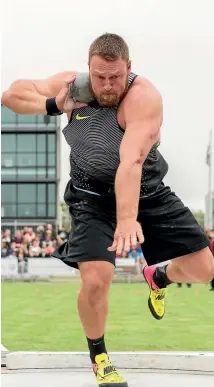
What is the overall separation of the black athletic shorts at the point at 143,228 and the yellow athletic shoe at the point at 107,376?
62 centimetres

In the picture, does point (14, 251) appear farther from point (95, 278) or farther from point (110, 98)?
point (110, 98)

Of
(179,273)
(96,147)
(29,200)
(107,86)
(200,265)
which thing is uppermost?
(107,86)

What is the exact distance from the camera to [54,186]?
4856 centimetres

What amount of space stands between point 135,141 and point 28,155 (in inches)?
1770

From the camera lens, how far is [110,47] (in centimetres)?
398

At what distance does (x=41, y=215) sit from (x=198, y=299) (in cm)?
3510

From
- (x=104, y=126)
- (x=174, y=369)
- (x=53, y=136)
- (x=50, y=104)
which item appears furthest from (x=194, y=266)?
(x=53, y=136)

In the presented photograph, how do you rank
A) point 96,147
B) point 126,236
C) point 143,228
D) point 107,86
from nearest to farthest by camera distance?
1. point 126,236
2. point 107,86
3. point 96,147
4. point 143,228

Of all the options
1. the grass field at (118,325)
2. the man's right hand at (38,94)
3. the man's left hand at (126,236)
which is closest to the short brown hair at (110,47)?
the man's right hand at (38,94)

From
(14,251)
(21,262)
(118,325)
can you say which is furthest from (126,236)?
(14,251)

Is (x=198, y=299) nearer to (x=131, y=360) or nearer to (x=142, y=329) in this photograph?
(x=142, y=329)

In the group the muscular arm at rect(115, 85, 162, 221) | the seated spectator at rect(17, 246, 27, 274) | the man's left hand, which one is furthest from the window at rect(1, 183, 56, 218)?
the man's left hand

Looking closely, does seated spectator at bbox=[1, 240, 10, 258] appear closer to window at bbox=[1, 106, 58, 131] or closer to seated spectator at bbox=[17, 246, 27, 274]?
seated spectator at bbox=[17, 246, 27, 274]

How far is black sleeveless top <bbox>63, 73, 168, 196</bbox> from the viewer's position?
440 centimetres
